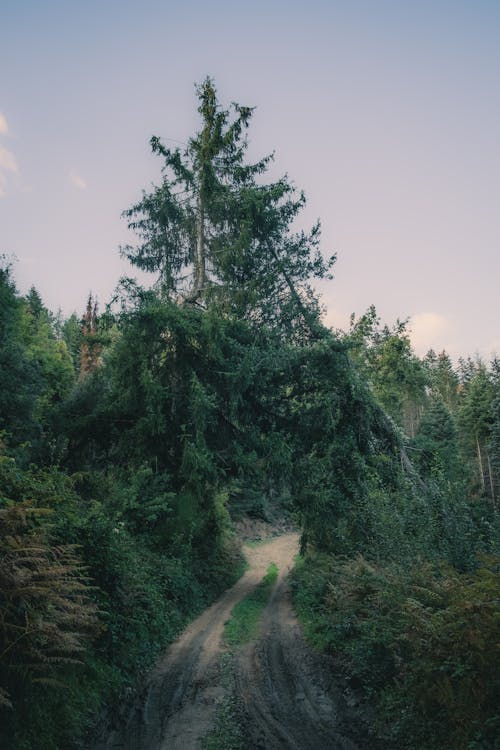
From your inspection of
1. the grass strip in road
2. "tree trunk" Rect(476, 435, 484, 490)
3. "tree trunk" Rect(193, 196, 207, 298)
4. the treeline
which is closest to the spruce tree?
"tree trunk" Rect(193, 196, 207, 298)

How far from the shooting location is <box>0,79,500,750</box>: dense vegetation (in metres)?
5.99

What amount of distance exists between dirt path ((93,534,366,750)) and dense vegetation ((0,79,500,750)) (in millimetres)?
561

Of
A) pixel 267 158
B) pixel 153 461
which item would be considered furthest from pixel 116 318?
pixel 267 158

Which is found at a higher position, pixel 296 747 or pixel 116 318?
pixel 116 318

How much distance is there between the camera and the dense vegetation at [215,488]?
5.99 meters

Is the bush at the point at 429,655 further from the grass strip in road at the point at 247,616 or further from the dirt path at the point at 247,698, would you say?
the grass strip in road at the point at 247,616

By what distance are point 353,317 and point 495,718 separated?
92.8ft

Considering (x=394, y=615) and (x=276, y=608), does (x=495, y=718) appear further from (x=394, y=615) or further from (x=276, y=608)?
(x=276, y=608)

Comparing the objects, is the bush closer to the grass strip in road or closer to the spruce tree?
the grass strip in road

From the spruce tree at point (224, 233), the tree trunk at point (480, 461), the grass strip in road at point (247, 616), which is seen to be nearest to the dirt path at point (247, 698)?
the grass strip in road at point (247, 616)

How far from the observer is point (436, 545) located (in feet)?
33.7

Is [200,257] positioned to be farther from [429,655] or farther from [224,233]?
[429,655]

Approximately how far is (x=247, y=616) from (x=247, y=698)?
277 inches

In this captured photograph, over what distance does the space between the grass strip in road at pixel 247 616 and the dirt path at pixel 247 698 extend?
1.23 ft
